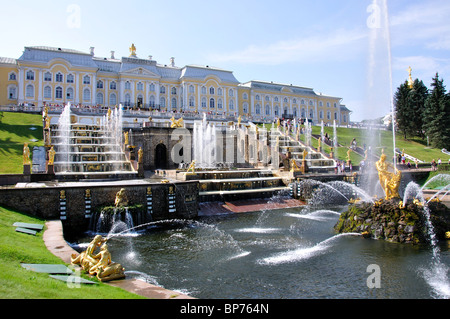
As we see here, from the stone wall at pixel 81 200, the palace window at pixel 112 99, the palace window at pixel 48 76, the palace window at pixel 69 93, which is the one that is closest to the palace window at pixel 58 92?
the palace window at pixel 69 93

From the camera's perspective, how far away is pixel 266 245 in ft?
44.6

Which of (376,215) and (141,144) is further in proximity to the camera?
(141,144)

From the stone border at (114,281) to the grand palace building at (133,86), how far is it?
137 feet

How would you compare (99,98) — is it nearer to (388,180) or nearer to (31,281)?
(388,180)

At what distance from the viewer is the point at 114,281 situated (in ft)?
27.7

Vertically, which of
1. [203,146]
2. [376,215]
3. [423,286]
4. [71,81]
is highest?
[71,81]

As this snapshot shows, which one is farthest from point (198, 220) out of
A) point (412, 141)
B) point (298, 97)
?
point (298, 97)

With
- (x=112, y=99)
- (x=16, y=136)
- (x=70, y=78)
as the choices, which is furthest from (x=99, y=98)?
(x=16, y=136)

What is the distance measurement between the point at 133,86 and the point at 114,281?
58696 mm

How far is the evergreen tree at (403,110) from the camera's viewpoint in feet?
180

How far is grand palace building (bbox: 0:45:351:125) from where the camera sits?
55.0 meters

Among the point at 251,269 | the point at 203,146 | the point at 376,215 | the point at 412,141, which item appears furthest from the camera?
the point at 412,141

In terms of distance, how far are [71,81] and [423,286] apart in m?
61.0
